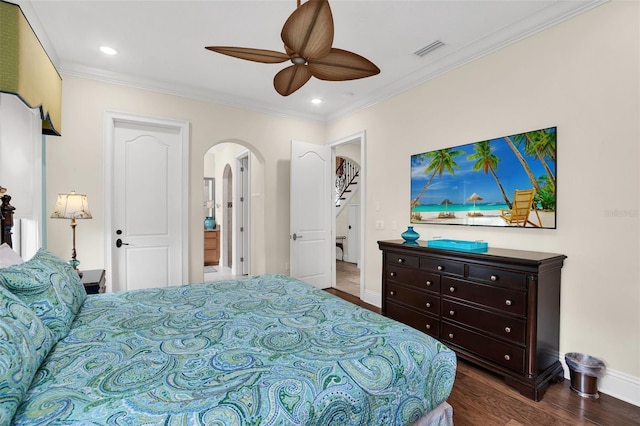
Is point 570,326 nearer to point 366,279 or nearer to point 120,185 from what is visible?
point 366,279

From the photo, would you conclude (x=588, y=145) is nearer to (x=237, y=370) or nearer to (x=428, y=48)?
(x=428, y=48)

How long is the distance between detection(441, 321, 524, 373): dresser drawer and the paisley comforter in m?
1.14

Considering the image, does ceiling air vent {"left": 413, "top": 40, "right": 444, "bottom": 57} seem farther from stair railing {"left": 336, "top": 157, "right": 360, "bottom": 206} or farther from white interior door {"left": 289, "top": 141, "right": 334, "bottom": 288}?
stair railing {"left": 336, "top": 157, "right": 360, "bottom": 206}

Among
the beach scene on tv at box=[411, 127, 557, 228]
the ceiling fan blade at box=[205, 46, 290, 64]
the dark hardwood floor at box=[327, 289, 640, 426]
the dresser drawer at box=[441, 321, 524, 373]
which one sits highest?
the ceiling fan blade at box=[205, 46, 290, 64]

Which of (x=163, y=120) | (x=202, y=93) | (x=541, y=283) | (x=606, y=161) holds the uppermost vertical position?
(x=202, y=93)

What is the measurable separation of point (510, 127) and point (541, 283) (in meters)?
1.35

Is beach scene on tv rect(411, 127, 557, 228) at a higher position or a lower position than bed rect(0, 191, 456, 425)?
higher

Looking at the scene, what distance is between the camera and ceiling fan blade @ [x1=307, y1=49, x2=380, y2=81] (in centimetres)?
186

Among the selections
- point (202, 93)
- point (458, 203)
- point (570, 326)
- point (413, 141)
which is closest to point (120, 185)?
point (202, 93)

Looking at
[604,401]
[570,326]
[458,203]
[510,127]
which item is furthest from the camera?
[458,203]

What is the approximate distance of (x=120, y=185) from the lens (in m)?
3.65

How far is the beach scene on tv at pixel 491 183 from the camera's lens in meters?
2.47

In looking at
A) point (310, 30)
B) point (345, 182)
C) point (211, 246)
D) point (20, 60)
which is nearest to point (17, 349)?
point (20, 60)

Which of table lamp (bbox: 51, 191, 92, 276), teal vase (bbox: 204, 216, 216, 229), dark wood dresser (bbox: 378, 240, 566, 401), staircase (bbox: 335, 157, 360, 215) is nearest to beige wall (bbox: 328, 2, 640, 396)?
dark wood dresser (bbox: 378, 240, 566, 401)
